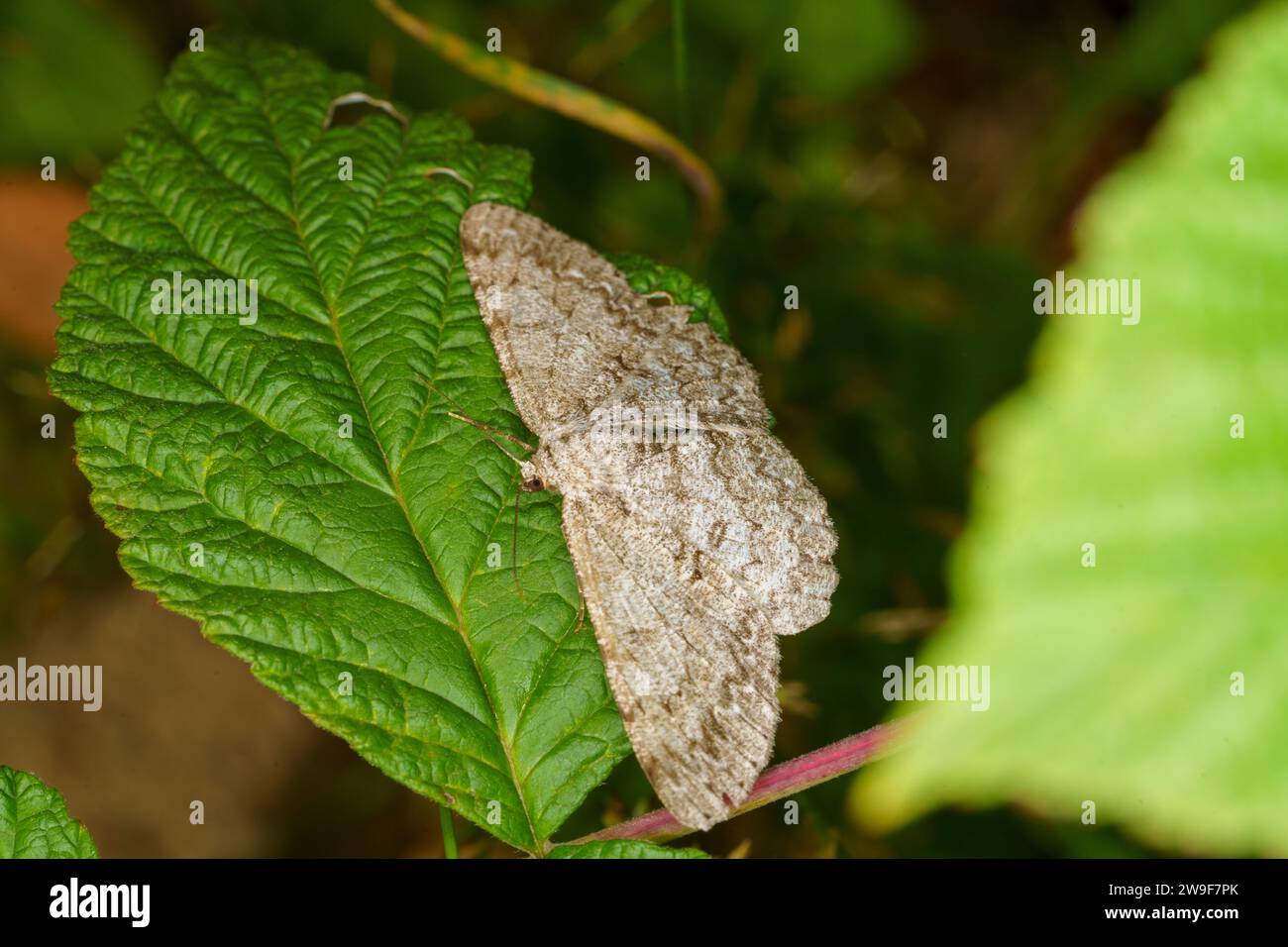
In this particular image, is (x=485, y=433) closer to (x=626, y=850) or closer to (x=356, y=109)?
(x=626, y=850)

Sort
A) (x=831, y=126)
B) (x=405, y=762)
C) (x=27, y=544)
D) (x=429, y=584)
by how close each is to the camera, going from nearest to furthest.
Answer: (x=405, y=762) → (x=429, y=584) → (x=27, y=544) → (x=831, y=126)

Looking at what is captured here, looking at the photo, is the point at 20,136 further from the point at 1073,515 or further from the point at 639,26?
the point at 1073,515

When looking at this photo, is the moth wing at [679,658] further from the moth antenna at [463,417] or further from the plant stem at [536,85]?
the plant stem at [536,85]

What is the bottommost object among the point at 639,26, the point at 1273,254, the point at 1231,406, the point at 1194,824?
the point at 1194,824

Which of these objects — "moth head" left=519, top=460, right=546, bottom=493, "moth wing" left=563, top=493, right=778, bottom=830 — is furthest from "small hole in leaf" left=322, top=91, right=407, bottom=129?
"moth wing" left=563, top=493, right=778, bottom=830

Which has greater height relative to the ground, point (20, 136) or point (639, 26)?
point (639, 26)

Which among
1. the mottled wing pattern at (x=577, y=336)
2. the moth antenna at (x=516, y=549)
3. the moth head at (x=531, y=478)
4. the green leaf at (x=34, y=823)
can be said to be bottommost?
the green leaf at (x=34, y=823)

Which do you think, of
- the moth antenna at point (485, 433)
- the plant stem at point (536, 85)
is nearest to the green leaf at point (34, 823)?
the moth antenna at point (485, 433)

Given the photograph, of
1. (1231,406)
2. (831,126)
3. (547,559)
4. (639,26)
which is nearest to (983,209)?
(831,126)
